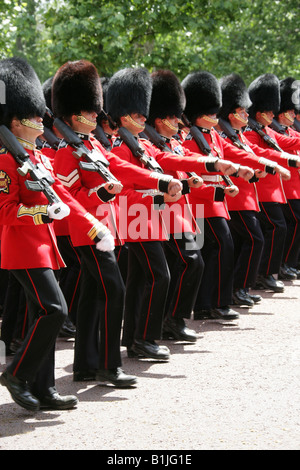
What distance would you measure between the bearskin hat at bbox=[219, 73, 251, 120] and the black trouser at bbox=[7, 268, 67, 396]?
3.99m

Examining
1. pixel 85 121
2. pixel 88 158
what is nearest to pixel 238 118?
pixel 85 121

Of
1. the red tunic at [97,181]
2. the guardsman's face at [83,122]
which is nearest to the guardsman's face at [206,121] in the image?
the red tunic at [97,181]

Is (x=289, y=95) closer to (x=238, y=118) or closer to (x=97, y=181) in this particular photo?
(x=238, y=118)

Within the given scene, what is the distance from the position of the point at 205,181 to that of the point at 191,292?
3.28 ft

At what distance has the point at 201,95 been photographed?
7453 mm

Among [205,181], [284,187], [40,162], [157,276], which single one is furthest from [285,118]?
[40,162]

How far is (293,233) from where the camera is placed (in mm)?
9203

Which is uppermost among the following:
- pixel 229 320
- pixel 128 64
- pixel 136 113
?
pixel 128 64

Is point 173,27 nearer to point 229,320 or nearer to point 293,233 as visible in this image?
point 293,233

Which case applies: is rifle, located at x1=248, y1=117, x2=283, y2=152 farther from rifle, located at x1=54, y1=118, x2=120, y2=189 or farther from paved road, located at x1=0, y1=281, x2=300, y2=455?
rifle, located at x1=54, y1=118, x2=120, y2=189

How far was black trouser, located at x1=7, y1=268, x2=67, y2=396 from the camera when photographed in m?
4.46

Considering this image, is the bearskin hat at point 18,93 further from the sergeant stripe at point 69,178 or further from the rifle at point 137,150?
the rifle at point 137,150

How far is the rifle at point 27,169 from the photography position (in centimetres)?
446

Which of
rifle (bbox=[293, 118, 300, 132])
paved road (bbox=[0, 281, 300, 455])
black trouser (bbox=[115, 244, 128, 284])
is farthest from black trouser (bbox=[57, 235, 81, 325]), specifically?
rifle (bbox=[293, 118, 300, 132])
